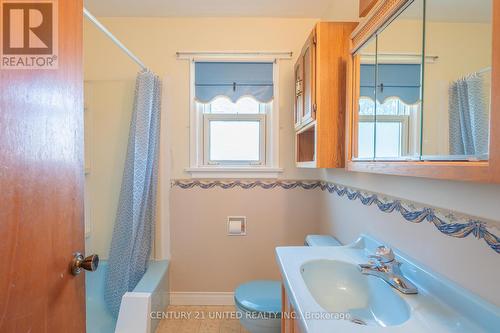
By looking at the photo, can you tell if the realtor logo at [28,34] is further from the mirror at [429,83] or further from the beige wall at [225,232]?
the beige wall at [225,232]

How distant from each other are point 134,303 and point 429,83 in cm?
166

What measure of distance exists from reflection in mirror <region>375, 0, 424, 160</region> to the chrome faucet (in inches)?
14.9

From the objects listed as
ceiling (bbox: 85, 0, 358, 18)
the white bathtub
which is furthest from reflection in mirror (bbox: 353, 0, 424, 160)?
the white bathtub

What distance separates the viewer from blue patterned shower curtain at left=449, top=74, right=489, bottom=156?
576 mm

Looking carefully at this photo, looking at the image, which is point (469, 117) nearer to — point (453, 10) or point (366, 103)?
point (453, 10)

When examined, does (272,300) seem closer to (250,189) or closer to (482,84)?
(250,189)

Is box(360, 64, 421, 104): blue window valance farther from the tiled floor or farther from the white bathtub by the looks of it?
the tiled floor

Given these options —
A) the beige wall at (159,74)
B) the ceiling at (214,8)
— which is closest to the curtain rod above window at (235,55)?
the beige wall at (159,74)

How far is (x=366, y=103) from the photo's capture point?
1145mm

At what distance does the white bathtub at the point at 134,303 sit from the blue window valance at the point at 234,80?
143 cm

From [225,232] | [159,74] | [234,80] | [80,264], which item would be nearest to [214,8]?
[234,80]

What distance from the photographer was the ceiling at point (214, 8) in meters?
1.84

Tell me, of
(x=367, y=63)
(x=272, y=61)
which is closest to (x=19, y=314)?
(x=367, y=63)

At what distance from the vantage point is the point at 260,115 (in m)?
2.13
